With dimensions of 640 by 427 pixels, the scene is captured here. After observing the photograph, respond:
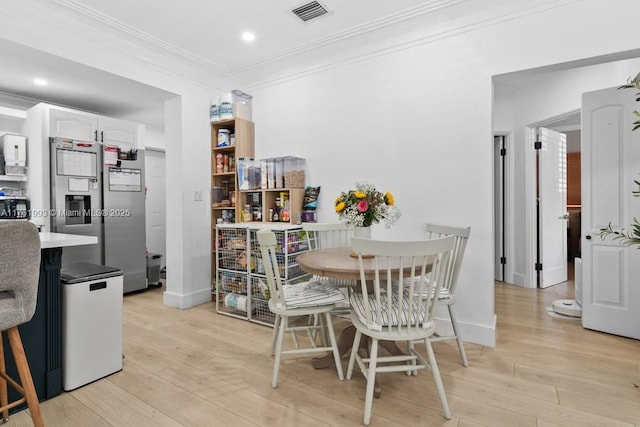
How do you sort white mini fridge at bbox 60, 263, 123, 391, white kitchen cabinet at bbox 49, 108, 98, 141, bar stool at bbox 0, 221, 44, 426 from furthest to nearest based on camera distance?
white kitchen cabinet at bbox 49, 108, 98, 141 → white mini fridge at bbox 60, 263, 123, 391 → bar stool at bbox 0, 221, 44, 426

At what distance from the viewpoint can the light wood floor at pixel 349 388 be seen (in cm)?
180

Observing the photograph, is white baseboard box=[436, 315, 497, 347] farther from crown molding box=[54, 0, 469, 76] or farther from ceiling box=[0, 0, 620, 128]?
crown molding box=[54, 0, 469, 76]

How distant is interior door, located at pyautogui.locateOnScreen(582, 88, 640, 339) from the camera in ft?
9.15

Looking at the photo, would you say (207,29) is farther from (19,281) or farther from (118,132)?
(19,281)

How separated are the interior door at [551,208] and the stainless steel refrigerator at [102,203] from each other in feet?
17.1

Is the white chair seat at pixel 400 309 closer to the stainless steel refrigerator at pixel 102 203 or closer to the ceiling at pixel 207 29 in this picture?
the ceiling at pixel 207 29

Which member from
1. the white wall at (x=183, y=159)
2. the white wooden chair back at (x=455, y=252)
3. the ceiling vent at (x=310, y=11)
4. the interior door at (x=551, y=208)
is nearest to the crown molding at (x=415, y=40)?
the ceiling vent at (x=310, y=11)

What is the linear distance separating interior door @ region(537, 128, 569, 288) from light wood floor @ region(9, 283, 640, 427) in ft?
5.51

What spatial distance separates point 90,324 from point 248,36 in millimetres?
2693

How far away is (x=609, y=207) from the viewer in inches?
115

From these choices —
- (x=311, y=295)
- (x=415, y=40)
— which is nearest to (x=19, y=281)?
(x=311, y=295)

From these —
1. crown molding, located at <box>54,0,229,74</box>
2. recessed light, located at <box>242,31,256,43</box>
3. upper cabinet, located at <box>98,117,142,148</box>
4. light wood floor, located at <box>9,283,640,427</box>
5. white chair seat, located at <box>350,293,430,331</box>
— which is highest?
recessed light, located at <box>242,31,256,43</box>

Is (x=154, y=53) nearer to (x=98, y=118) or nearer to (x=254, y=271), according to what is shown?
(x=98, y=118)

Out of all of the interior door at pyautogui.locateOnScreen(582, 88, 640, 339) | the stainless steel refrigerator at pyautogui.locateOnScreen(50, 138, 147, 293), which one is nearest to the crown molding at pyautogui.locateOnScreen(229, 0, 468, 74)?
the interior door at pyautogui.locateOnScreen(582, 88, 640, 339)
